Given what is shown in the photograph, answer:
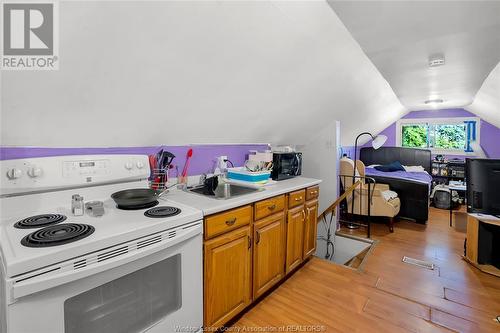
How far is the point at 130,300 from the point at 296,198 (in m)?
1.50

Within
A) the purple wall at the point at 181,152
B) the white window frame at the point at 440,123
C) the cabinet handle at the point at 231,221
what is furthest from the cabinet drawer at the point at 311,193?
the white window frame at the point at 440,123

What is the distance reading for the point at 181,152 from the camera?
2.06m

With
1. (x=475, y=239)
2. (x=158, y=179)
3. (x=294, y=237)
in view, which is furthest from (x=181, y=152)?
(x=475, y=239)

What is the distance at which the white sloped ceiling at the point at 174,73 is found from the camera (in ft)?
3.73

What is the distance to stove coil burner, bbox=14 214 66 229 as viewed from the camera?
3.52 feet

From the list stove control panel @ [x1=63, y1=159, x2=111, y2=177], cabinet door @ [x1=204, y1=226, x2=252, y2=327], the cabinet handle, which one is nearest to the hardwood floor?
cabinet door @ [x1=204, y1=226, x2=252, y2=327]

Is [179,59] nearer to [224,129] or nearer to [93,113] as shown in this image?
[93,113]

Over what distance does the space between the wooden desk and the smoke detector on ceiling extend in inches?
65.8

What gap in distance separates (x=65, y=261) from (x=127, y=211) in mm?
465

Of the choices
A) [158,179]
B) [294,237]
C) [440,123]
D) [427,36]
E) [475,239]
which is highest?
[427,36]

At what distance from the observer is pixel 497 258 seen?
248 cm

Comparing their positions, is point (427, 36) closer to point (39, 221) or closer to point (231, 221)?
point (231, 221)

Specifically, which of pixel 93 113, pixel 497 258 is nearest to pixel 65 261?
pixel 93 113

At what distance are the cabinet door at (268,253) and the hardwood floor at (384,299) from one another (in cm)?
17
